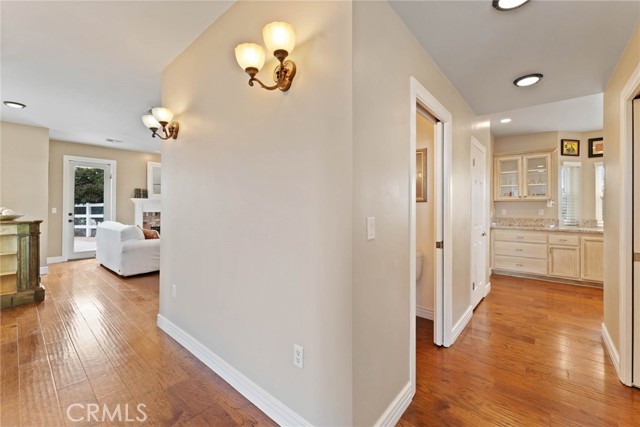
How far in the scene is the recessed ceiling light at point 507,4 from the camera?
1.55 metres

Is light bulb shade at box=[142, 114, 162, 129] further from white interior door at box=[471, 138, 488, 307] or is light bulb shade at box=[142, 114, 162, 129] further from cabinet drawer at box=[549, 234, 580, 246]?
cabinet drawer at box=[549, 234, 580, 246]

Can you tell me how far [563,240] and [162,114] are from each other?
569 centimetres

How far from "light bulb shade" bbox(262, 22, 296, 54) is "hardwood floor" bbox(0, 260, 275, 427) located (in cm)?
203

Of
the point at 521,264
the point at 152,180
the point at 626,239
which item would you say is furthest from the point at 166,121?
the point at 521,264

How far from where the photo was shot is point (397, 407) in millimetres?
1645

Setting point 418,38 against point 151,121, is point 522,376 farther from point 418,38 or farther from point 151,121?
point 151,121

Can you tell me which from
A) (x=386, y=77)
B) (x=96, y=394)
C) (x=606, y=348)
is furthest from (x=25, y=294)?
(x=606, y=348)

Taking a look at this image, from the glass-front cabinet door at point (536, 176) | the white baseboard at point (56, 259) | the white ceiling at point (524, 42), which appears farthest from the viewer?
the white baseboard at point (56, 259)

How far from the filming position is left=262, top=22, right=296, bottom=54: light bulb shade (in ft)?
4.51

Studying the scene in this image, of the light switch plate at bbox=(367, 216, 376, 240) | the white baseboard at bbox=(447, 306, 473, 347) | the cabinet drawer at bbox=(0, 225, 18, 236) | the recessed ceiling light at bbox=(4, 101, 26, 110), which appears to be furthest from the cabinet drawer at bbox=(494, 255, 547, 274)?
the recessed ceiling light at bbox=(4, 101, 26, 110)

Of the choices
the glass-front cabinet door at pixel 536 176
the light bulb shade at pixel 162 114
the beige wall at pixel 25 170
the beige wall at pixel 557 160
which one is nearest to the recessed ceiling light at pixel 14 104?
the beige wall at pixel 25 170

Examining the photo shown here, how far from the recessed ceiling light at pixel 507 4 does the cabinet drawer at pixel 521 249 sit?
168 inches

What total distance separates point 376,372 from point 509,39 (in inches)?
88.8

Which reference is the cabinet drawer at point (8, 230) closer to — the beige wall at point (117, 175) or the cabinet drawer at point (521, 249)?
the beige wall at point (117, 175)
